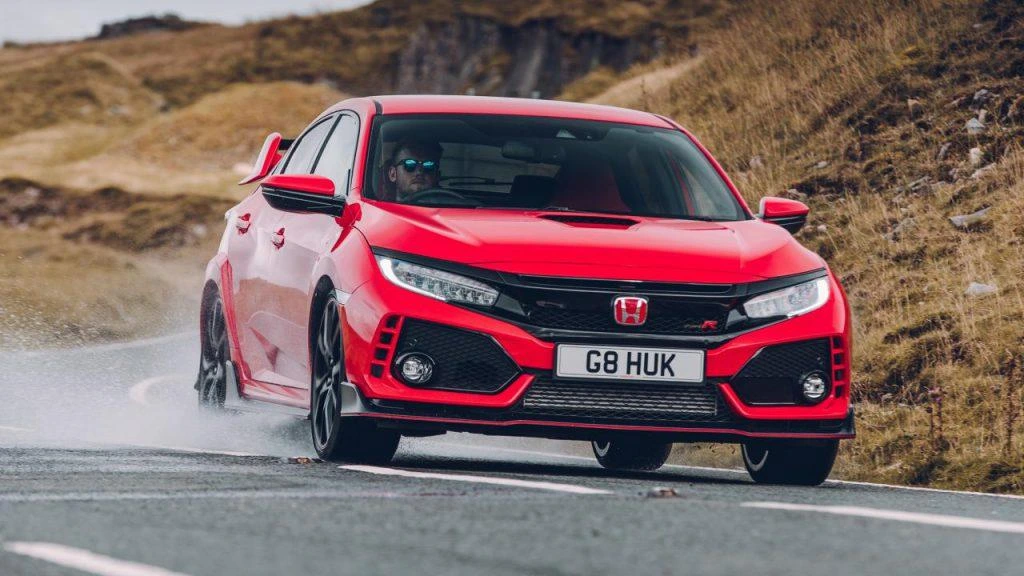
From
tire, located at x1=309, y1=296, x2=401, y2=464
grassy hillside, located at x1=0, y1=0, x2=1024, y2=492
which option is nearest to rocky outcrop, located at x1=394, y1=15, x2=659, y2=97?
grassy hillside, located at x1=0, y1=0, x2=1024, y2=492

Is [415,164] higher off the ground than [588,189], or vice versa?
[415,164]

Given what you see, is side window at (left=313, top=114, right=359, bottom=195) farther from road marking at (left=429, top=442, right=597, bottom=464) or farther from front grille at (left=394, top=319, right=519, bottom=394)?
road marking at (left=429, top=442, right=597, bottom=464)

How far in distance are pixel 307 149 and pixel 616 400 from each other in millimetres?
3284

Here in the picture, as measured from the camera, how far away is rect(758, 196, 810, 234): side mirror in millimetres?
8812

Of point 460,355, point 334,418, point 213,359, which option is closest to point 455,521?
point 460,355

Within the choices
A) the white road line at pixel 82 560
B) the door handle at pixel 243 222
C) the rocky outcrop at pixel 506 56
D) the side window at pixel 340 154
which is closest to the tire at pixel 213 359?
the door handle at pixel 243 222

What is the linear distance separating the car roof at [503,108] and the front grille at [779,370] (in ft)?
6.65

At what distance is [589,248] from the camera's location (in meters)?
7.79

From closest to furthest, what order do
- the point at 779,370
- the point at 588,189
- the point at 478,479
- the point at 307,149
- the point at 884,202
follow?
the point at 478,479 → the point at 779,370 → the point at 588,189 → the point at 307,149 → the point at 884,202

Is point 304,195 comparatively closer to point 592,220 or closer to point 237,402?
point 592,220

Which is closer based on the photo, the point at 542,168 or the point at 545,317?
the point at 545,317

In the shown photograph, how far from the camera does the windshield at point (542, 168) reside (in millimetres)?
8711

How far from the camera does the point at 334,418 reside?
8062mm

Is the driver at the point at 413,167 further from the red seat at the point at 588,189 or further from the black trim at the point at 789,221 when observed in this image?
the black trim at the point at 789,221
